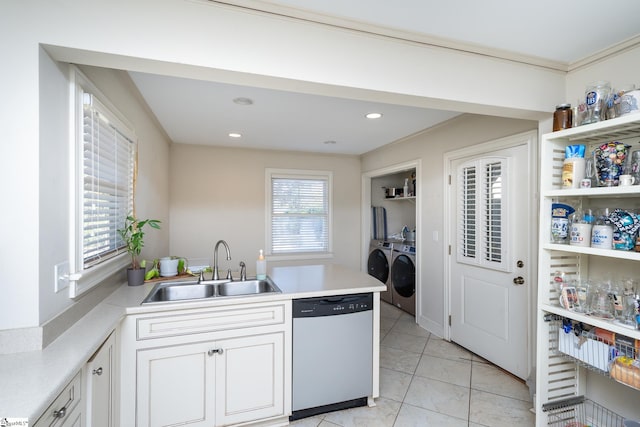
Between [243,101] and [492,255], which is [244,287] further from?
[492,255]

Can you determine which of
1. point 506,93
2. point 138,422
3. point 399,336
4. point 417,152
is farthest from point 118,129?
point 399,336

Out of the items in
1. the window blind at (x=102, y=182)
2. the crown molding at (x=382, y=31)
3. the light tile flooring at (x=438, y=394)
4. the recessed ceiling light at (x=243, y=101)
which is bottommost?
the light tile flooring at (x=438, y=394)

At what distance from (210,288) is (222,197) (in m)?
2.31

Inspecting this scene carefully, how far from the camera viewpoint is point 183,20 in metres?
1.37

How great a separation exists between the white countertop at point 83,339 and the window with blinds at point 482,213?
126 centimetres

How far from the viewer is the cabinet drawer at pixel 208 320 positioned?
5.63 ft

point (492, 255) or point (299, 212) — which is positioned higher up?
point (299, 212)

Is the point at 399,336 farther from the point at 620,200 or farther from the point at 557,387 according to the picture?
the point at 620,200

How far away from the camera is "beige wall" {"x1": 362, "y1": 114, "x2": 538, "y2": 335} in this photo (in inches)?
123

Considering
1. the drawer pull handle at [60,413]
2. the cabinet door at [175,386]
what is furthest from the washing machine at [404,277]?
the drawer pull handle at [60,413]

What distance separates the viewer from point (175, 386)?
1764mm

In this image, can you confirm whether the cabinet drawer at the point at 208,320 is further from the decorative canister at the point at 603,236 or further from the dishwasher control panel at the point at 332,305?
the decorative canister at the point at 603,236

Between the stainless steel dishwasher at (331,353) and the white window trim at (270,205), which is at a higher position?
the white window trim at (270,205)

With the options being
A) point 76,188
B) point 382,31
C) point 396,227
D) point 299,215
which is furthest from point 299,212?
point 76,188
